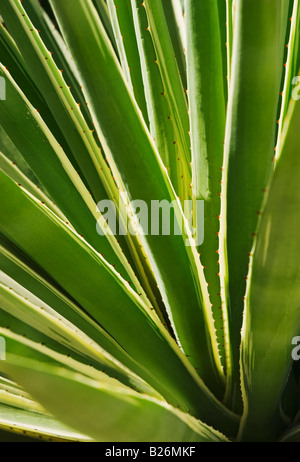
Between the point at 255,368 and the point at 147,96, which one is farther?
the point at 147,96

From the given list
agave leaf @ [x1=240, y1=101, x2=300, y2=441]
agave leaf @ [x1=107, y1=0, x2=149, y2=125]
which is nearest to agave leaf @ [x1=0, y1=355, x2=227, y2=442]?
agave leaf @ [x1=240, y1=101, x2=300, y2=441]

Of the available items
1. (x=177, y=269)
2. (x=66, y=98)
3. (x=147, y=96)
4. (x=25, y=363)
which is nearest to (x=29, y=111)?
(x=66, y=98)

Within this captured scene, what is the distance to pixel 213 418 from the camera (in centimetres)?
60

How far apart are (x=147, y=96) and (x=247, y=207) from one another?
363 mm

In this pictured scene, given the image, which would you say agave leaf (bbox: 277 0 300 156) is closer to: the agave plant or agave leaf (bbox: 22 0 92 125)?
the agave plant

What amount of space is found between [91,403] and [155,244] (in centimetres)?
21

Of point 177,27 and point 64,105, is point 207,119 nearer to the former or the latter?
point 64,105

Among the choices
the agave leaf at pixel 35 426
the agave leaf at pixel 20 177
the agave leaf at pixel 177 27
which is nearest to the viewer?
the agave leaf at pixel 35 426

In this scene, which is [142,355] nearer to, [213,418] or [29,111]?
[213,418]

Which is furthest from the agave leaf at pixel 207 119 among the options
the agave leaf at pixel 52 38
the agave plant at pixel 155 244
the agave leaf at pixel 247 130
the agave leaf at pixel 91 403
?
the agave leaf at pixel 52 38

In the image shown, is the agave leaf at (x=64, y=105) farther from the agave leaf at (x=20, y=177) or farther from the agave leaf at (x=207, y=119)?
the agave leaf at (x=207, y=119)

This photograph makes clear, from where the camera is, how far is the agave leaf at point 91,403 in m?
0.38

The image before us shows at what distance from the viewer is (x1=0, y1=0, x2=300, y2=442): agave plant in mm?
425
